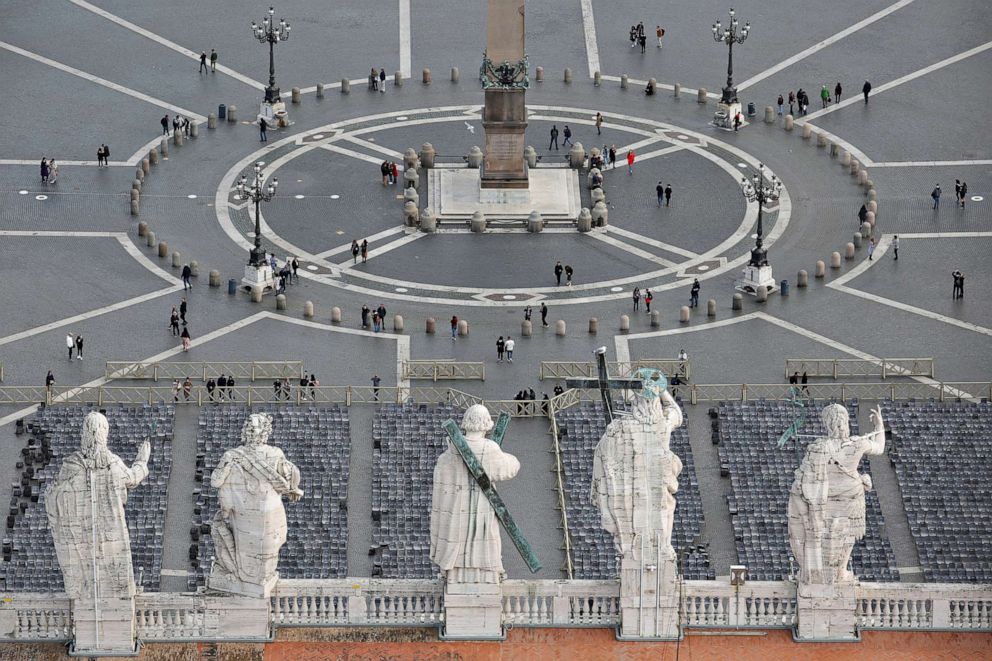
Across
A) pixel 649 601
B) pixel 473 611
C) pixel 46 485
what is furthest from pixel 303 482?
pixel 649 601

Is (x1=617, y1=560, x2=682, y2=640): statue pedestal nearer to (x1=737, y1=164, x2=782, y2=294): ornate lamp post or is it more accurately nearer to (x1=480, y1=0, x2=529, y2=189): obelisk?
(x1=737, y1=164, x2=782, y2=294): ornate lamp post

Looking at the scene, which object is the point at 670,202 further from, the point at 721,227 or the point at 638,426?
the point at 638,426

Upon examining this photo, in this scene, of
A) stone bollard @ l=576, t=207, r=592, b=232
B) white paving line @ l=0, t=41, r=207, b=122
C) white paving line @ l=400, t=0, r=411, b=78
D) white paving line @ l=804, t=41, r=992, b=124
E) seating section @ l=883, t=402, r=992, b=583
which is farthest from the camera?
white paving line @ l=400, t=0, r=411, b=78

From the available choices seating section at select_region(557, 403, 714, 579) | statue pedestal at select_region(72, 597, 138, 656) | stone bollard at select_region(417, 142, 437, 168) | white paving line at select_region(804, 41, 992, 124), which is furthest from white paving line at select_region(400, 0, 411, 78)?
statue pedestal at select_region(72, 597, 138, 656)

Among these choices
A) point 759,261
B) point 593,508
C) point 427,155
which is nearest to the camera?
point 593,508

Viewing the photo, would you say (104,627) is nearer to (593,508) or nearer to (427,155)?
(593,508)

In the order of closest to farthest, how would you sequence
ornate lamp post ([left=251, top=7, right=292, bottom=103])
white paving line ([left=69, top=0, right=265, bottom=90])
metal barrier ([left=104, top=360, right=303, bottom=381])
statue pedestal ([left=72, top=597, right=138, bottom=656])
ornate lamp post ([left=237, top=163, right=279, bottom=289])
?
statue pedestal ([left=72, top=597, right=138, bottom=656]) → metal barrier ([left=104, top=360, right=303, bottom=381]) → ornate lamp post ([left=237, top=163, right=279, bottom=289]) → ornate lamp post ([left=251, top=7, right=292, bottom=103]) → white paving line ([left=69, top=0, right=265, bottom=90])

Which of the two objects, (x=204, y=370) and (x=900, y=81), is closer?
(x=204, y=370)
